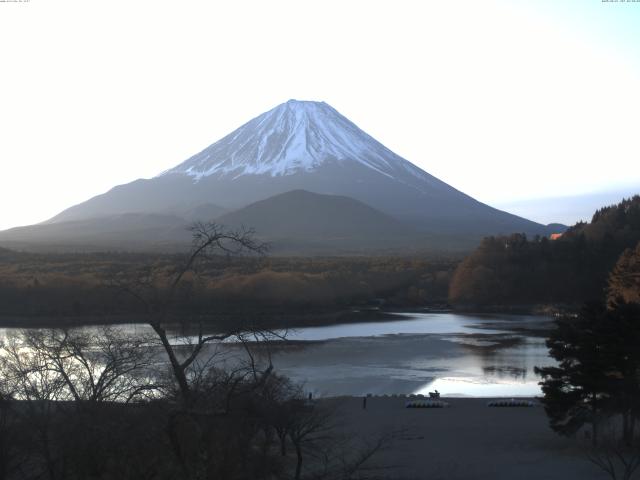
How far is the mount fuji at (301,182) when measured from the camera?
8319cm

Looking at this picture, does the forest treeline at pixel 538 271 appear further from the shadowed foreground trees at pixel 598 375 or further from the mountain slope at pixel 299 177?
the mountain slope at pixel 299 177

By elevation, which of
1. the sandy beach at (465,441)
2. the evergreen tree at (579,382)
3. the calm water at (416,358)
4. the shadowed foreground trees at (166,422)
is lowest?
the sandy beach at (465,441)

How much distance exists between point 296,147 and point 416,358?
8162cm

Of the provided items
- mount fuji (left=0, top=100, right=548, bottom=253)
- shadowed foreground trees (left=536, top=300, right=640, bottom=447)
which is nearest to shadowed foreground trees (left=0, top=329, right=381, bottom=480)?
shadowed foreground trees (left=536, top=300, right=640, bottom=447)

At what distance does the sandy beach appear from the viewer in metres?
8.39

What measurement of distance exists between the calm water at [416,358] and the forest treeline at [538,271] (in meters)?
7.28

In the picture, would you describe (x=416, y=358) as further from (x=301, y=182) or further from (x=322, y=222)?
(x=301, y=182)

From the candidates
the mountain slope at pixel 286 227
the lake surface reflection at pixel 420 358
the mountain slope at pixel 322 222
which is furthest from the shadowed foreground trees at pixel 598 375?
the mountain slope at pixel 322 222

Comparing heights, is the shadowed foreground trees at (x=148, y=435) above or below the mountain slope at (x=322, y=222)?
below

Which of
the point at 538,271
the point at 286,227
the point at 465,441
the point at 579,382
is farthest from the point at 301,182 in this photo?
the point at 579,382

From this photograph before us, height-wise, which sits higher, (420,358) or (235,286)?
(235,286)

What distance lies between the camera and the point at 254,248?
133 inches

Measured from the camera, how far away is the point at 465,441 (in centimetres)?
1002

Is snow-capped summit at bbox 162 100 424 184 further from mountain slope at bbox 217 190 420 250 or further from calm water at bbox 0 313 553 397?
calm water at bbox 0 313 553 397
